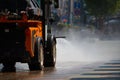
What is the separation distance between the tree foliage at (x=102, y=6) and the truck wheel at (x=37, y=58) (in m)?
56.4

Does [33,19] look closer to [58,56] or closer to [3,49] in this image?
[3,49]

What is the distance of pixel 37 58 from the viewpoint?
55.9ft

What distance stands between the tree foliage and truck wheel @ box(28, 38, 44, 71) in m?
56.4

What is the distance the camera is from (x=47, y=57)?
19094 mm

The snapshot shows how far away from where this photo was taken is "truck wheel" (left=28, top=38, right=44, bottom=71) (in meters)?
17.0

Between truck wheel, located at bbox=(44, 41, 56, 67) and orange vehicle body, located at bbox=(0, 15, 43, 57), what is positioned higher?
orange vehicle body, located at bbox=(0, 15, 43, 57)

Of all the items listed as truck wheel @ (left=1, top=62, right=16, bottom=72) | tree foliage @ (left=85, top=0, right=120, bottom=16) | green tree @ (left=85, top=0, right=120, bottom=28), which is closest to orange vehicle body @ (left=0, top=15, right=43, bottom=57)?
truck wheel @ (left=1, top=62, right=16, bottom=72)

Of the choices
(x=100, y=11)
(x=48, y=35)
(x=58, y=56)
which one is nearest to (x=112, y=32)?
(x=100, y=11)

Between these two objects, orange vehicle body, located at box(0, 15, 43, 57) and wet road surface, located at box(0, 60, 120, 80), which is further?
orange vehicle body, located at box(0, 15, 43, 57)

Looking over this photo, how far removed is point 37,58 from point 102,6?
58254mm

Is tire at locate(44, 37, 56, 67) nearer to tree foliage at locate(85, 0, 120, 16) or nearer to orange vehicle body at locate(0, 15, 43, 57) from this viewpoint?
orange vehicle body at locate(0, 15, 43, 57)

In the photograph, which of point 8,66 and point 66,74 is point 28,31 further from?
point 8,66

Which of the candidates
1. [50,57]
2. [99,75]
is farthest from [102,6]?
[99,75]

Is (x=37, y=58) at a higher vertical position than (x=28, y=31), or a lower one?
lower
